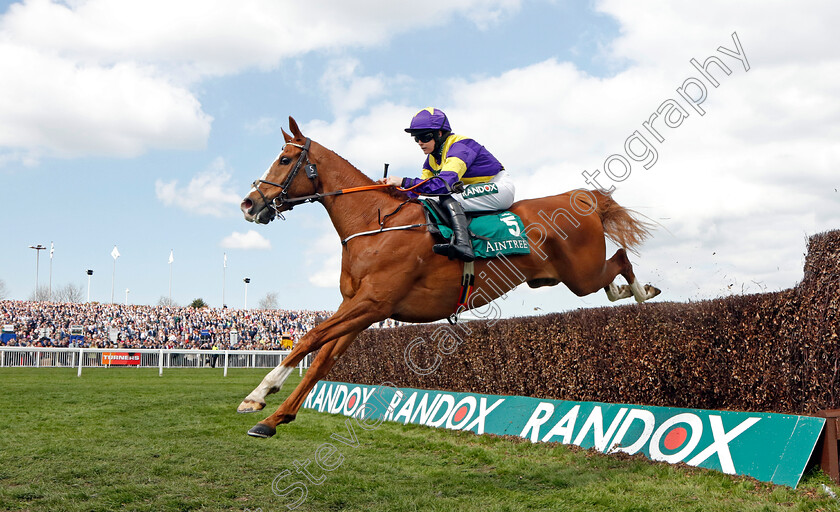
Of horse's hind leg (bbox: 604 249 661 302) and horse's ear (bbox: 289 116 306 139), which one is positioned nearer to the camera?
horse's ear (bbox: 289 116 306 139)

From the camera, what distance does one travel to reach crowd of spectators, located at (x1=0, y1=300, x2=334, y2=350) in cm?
2958

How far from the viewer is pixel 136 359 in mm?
25703

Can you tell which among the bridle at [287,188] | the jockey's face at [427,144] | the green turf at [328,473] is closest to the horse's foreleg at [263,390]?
the bridle at [287,188]

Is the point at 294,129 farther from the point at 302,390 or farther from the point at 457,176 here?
the point at 302,390

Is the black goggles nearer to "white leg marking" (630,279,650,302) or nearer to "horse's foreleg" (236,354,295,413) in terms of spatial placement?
"horse's foreleg" (236,354,295,413)

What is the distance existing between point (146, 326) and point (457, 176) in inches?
1281

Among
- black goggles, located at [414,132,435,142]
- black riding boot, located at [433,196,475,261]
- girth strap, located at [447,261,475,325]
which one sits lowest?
girth strap, located at [447,261,475,325]

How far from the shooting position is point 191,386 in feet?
53.0

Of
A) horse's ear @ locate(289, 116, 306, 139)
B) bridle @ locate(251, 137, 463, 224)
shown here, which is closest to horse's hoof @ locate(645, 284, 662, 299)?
bridle @ locate(251, 137, 463, 224)

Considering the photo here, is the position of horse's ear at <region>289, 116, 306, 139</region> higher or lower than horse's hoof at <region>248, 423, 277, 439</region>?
higher

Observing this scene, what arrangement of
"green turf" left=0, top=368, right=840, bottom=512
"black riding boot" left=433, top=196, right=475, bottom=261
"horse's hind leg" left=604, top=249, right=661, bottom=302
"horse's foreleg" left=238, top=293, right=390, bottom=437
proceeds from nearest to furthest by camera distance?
"horse's foreleg" left=238, top=293, right=390, bottom=437
"black riding boot" left=433, top=196, right=475, bottom=261
"green turf" left=0, top=368, right=840, bottom=512
"horse's hind leg" left=604, top=249, right=661, bottom=302

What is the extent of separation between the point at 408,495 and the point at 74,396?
10.3m

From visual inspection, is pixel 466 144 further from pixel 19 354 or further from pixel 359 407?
pixel 19 354

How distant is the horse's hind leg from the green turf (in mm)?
1472
